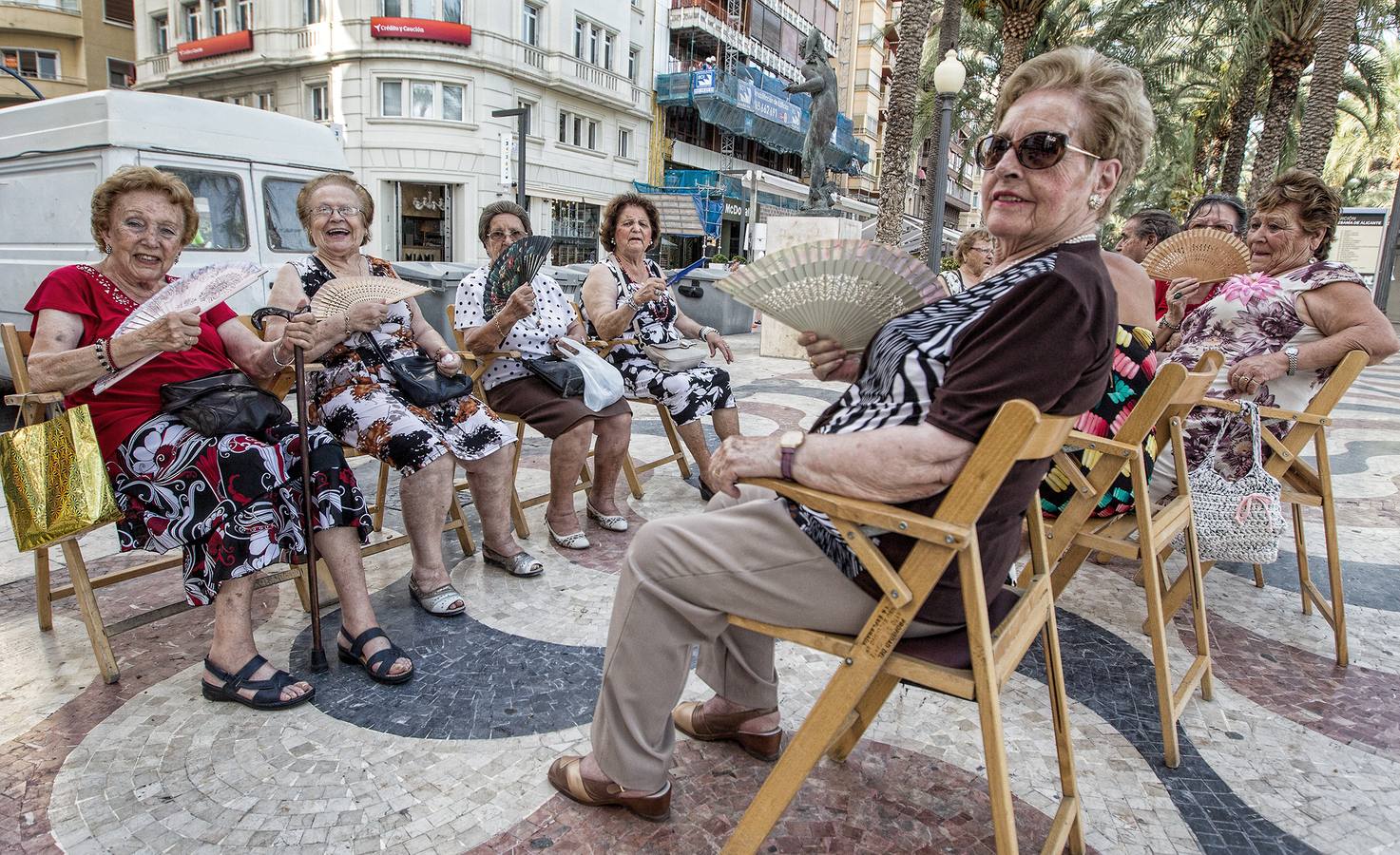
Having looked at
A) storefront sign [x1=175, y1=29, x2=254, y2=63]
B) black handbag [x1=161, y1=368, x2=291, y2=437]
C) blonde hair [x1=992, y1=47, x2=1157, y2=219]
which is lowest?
black handbag [x1=161, y1=368, x2=291, y2=437]

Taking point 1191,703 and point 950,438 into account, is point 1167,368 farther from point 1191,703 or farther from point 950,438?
point 1191,703

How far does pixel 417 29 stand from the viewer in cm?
2158

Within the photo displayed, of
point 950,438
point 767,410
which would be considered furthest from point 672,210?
point 950,438

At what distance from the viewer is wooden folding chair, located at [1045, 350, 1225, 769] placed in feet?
6.73

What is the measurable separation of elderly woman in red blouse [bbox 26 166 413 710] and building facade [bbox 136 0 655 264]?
61.5 feet

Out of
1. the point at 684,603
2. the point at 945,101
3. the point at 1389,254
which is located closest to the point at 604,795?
the point at 684,603

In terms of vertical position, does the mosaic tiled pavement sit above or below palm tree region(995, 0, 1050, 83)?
below

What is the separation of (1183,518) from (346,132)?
24.8 metres

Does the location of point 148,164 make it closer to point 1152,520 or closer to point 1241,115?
point 1152,520

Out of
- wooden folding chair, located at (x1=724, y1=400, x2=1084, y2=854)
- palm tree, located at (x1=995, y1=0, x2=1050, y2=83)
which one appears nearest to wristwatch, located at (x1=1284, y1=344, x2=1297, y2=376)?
wooden folding chair, located at (x1=724, y1=400, x2=1084, y2=854)

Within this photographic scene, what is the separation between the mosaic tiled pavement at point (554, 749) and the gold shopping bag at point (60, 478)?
1.65 feet

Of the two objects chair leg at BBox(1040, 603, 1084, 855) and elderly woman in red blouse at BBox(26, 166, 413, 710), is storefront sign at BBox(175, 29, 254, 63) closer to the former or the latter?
elderly woman in red blouse at BBox(26, 166, 413, 710)

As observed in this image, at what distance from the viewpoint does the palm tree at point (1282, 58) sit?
12.4 meters

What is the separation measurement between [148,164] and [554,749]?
653 cm
